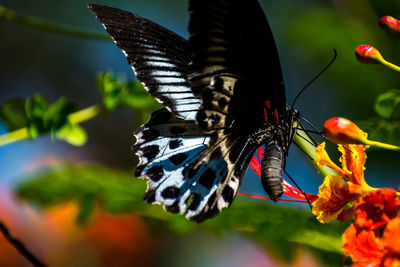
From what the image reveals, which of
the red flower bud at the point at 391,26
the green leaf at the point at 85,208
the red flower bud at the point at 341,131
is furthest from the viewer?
the green leaf at the point at 85,208

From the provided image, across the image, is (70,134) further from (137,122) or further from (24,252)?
(24,252)

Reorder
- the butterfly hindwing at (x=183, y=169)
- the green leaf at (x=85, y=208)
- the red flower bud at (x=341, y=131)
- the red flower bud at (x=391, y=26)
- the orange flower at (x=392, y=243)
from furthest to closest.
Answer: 1. the green leaf at (x=85, y=208)
2. the butterfly hindwing at (x=183, y=169)
3. the red flower bud at (x=391, y=26)
4. the red flower bud at (x=341, y=131)
5. the orange flower at (x=392, y=243)

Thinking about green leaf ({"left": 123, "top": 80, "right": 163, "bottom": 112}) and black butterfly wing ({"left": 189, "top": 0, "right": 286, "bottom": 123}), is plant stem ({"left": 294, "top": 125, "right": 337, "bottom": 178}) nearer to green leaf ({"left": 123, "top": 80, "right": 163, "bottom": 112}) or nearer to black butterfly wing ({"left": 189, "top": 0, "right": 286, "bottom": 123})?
black butterfly wing ({"left": 189, "top": 0, "right": 286, "bottom": 123})

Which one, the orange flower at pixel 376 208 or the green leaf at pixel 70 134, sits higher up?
the orange flower at pixel 376 208

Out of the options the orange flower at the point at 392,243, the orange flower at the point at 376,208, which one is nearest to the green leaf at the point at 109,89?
the orange flower at the point at 376,208

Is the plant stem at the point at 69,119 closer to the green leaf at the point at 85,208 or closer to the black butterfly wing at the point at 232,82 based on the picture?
the green leaf at the point at 85,208

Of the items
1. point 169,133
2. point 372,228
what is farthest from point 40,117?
point 372,228

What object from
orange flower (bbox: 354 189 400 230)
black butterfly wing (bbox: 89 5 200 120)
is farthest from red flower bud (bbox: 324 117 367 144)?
black butterfly wing (bbox: 89 5 200 120)
